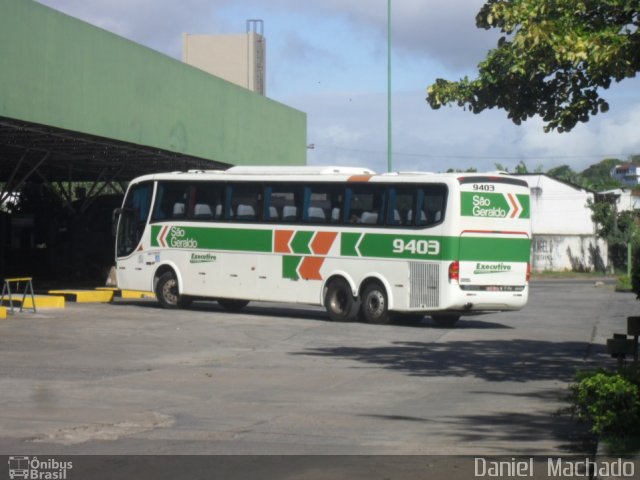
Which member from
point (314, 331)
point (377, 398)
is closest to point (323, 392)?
point (377, 398)

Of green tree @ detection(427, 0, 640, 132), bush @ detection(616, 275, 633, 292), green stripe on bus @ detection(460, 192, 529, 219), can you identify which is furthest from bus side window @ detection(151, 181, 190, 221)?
bush @ detection(616, 275, 633, 292)

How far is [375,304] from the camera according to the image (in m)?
24.9

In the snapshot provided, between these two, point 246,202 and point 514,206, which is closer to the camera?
point 514,206

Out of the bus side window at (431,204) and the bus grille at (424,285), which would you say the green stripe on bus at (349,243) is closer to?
the bus grille at (424,285)

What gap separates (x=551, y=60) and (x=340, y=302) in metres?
14.3

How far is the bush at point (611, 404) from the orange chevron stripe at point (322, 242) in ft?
51.4

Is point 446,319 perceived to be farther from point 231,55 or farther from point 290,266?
point 231,55

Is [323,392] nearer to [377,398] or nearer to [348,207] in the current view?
[377,398]

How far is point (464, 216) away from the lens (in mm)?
23641

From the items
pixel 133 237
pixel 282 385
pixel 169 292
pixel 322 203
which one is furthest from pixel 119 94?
pixel 282 385

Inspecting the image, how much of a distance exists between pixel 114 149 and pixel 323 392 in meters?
19.7

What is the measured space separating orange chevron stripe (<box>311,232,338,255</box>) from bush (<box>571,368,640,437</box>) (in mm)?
15658

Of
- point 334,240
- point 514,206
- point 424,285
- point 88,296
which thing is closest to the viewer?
point 424,285

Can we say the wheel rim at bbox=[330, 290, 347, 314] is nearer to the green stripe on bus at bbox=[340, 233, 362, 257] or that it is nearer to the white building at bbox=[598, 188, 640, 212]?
the green stripe on bus at bbox=[340, 233, 362, 257]
